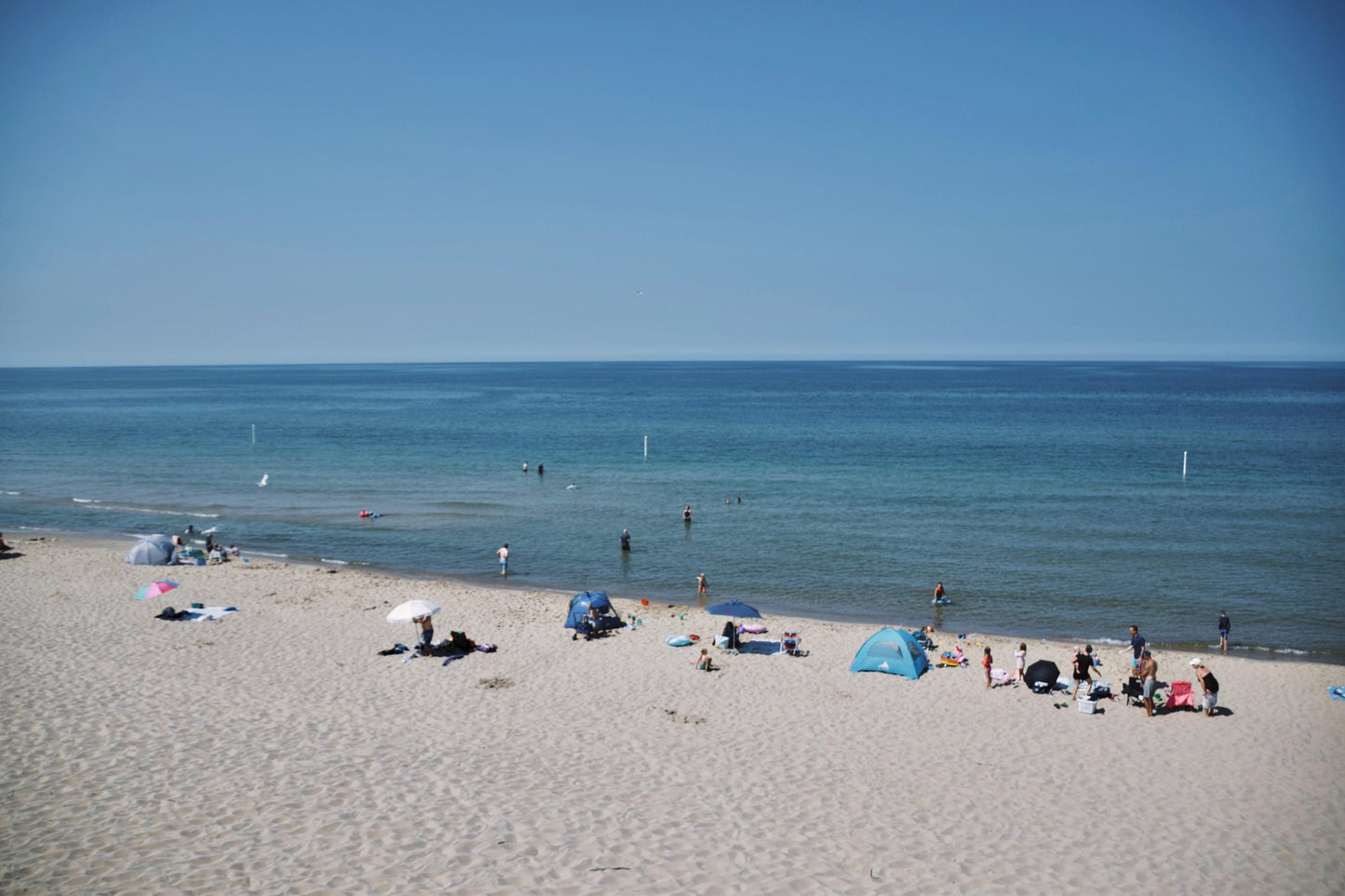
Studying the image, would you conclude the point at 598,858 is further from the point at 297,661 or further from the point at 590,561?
the point at 590,561

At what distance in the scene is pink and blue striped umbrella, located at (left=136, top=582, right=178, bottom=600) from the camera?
23.8 m

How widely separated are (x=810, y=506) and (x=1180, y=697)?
2588cm

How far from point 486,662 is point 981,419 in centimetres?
8414

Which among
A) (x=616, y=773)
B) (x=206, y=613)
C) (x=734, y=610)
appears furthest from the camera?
(x=206, y=613)

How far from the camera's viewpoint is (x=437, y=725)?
15328 mm

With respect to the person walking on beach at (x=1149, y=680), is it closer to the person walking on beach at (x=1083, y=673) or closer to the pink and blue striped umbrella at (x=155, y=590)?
the person walking on beach at (x=1083, y=673)

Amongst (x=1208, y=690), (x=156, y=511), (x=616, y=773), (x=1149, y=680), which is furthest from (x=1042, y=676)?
(x=156, y=511)

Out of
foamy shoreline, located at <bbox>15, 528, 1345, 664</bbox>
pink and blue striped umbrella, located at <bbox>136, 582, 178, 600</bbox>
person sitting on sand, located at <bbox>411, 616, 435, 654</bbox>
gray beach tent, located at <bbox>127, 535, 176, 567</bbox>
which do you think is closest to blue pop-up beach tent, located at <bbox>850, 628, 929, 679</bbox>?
foamy shoreline, located at <bbox>15, 528, 1345, 664</bbox>

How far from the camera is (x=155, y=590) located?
24.0 metres

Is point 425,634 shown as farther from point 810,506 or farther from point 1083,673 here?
point 810,506

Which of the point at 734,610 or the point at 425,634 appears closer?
the point at 425,634

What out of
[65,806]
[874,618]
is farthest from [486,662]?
[874,618]

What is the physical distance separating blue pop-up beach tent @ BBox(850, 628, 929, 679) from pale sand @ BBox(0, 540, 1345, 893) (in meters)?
0.52

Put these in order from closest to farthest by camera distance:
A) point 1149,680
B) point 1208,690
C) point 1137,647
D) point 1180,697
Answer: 1. point 1208,690
2. point 1149,680
3. point 1180,697
4. point 1137,647
